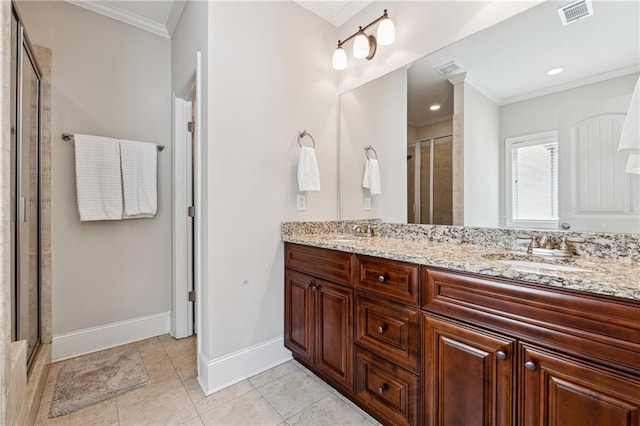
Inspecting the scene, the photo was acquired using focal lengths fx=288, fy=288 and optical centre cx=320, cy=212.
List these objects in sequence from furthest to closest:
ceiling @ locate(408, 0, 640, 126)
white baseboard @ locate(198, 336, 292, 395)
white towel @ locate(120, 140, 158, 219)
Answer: white towel @ locate(120, 140, 158, 219), white baseboard @ locate(198, 336, 292, 395), ceiling @ locate(408, 0, 640, 126)

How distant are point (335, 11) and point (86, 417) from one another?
311cm

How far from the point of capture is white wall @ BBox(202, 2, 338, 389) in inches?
69.8

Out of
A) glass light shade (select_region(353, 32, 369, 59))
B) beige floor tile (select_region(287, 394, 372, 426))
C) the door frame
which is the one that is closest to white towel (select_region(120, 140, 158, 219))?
the door frame

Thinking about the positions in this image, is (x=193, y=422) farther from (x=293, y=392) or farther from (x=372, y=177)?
(x=372, y=177)

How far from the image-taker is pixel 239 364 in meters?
1.87

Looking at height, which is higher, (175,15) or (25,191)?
(175,15)

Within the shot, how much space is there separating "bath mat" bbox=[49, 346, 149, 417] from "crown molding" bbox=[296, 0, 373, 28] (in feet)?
9.44

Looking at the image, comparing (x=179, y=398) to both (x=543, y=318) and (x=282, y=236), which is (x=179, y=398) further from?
(x=543, y=318)

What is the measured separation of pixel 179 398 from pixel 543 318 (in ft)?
6.19

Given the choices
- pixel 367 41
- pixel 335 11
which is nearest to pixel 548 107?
pixel 367 41

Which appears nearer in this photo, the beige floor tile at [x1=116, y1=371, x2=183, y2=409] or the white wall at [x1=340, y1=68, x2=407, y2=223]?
the beige floor tile at [x1=116, y1=371, x2=183, y2=409]

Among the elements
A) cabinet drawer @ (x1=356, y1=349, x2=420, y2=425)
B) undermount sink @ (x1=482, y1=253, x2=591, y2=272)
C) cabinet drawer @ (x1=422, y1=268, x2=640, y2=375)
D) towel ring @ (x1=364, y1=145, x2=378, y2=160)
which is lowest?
cabinet drawer @ (x1=356, y1=349, x2=420, y2=425)

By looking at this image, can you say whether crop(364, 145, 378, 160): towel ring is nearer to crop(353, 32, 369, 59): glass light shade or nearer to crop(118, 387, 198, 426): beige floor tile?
crop(353, 32, 369, 59): glass light shade

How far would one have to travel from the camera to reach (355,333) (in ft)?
5.01
